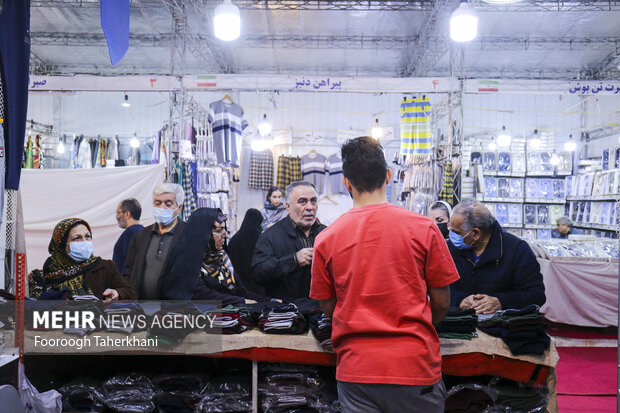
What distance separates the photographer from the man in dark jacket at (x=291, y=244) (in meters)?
2.83

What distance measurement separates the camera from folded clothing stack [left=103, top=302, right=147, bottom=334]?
2330 mm

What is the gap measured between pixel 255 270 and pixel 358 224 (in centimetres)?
135

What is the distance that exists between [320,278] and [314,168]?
918 centimetres

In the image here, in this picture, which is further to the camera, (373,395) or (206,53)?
(206,53)

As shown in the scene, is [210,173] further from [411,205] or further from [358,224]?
[358,224]

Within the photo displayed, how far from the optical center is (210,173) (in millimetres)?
7551

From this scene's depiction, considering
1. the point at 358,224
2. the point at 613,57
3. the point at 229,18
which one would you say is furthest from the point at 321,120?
the point at 358,224

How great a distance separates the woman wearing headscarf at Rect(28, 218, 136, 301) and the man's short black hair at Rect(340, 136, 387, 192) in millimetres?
1871

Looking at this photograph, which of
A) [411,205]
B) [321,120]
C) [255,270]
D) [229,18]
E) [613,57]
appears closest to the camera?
[255,270]

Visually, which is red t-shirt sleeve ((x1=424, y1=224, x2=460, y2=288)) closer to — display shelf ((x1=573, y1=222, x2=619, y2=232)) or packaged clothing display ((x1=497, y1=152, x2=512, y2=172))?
display shelf ((x1=573, y1=222, x2=619, y2=232))

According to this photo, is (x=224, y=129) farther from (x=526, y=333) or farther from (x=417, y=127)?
(x=526, y=333)

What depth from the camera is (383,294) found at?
154cm

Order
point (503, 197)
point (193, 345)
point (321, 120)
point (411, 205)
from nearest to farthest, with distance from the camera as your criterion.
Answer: point (193, 345)
point (411, 205)
point (503, 197)
point (321, 120)

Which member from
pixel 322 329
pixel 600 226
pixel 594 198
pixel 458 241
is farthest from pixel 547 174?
pixel 322 329
